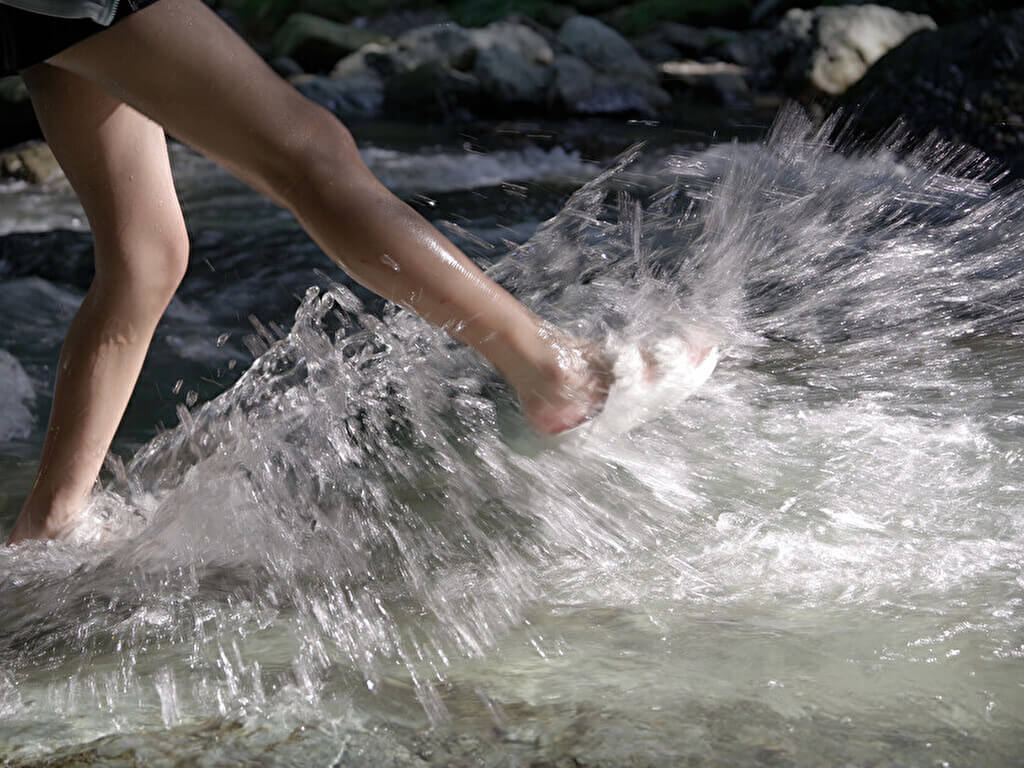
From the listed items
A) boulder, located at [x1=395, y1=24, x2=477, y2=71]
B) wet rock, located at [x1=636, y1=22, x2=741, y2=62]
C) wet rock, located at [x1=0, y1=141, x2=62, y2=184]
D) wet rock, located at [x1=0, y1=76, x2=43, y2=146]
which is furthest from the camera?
wet rock, located at [x1=636, y1=22, x2=741, y2=62]

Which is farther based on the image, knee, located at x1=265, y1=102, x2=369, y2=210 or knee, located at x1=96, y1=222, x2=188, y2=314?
knee, located at x1=96, y1=222, x2=188, y2=314

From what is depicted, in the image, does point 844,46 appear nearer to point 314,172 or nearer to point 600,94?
point 600,94

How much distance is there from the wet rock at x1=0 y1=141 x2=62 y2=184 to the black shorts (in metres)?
6.58

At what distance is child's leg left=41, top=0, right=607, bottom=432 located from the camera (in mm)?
1495

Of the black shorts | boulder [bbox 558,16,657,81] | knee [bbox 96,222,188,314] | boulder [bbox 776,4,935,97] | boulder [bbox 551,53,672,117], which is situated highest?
boulder [bbox 558,16,657,81]

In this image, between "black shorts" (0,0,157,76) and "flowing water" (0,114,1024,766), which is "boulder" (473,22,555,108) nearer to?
"flowing water" (0,114,1024,766)

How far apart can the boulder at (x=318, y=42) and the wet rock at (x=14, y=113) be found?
664 centimetres

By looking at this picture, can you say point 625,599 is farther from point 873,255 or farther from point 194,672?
point 873,255

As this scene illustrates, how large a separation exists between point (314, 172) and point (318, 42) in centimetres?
1488

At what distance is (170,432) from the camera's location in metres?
2.57

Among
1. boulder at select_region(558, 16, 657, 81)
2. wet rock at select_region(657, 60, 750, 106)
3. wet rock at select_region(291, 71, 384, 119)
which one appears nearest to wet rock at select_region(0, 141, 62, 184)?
wet rock at select_region(291, 71, 384, 119)

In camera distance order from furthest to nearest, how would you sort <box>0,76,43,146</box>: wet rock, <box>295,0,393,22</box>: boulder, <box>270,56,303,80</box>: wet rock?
<box>295,0,393,22</box>: boulder < <box>270,56,303,80</box>: wet rock < <box>0,76,43,146</box>: wet rock

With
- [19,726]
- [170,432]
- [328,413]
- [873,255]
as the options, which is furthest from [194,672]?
[873,255]

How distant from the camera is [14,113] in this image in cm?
941
